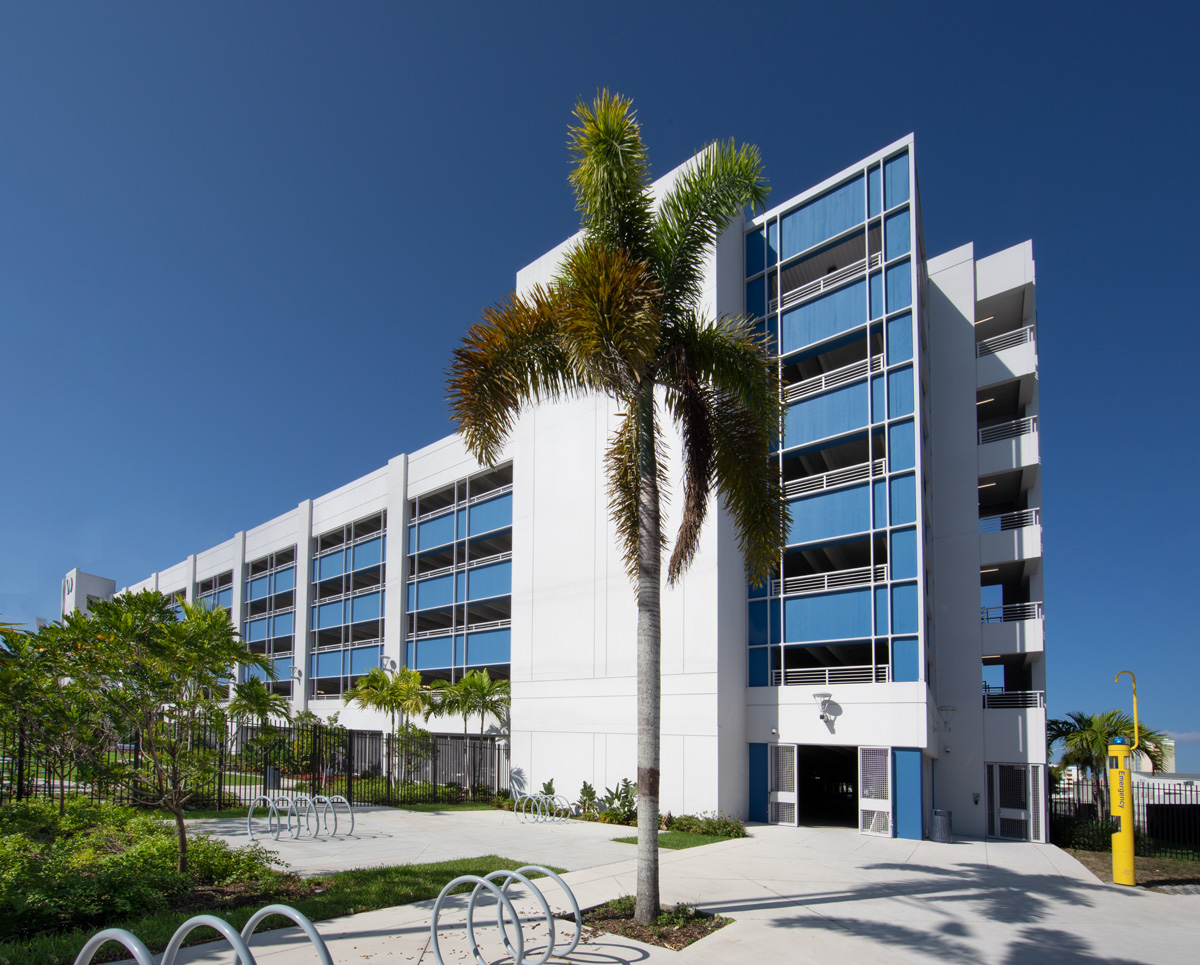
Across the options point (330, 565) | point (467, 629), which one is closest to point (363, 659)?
point (330, 565)

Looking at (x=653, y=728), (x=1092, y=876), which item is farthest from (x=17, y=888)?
(x=1092, y=876)

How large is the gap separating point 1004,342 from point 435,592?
25.2 meters

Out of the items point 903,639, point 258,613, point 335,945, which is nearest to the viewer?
point 335,945

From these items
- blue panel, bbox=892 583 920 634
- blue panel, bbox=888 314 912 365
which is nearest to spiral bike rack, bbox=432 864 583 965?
blue panel, bbox=892 583 920 634

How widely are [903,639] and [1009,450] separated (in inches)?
278

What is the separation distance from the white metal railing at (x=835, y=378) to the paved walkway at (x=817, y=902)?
12225 millimetres

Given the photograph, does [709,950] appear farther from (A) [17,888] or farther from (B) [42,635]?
(B) [42,635]

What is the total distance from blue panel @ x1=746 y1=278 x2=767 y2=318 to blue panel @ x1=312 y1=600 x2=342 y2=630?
2899 cm

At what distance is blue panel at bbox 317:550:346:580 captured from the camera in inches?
1790

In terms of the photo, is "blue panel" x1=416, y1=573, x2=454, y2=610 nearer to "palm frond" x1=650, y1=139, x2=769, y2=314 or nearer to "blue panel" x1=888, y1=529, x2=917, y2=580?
"blue panel" x1=888, y1=529, x2=917, y2=580

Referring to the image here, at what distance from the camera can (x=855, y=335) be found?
24234 millimetres

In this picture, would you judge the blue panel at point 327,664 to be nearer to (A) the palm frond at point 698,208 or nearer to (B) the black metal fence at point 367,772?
(B) the black metal fence at point 367,772

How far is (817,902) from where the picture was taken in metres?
12.9

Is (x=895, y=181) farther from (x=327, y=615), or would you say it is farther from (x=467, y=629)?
(x=327, y=615)
